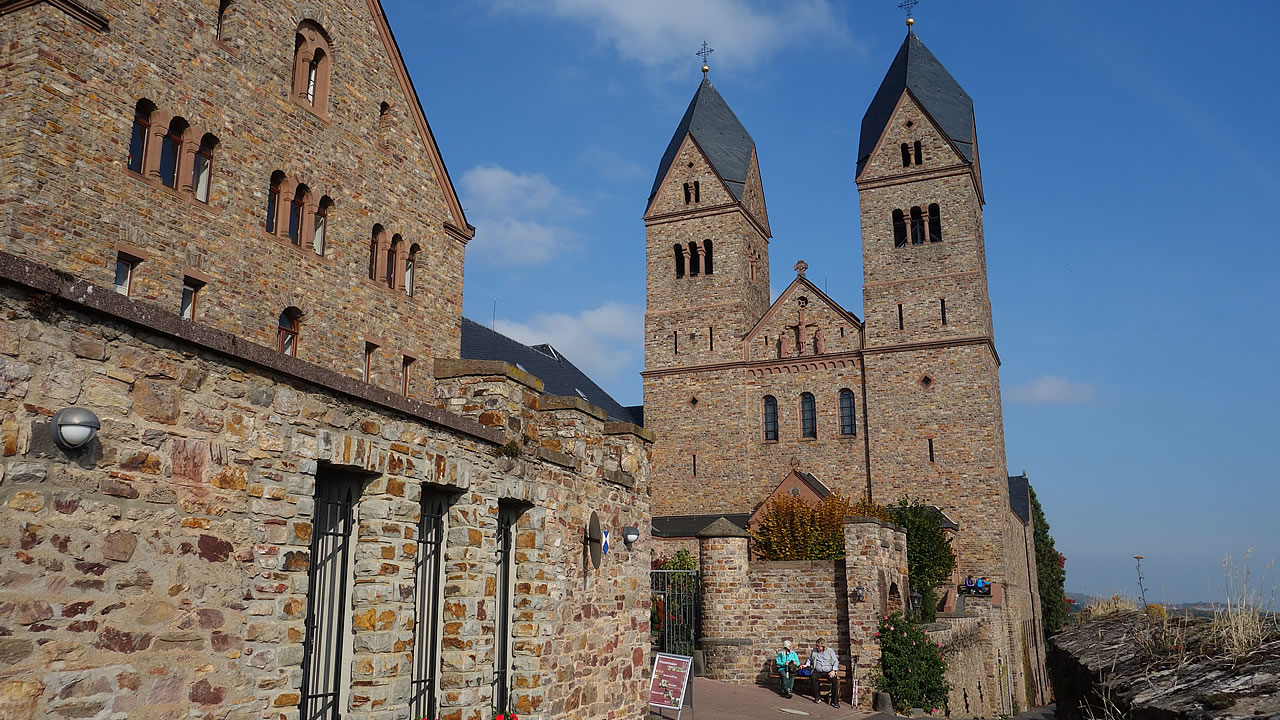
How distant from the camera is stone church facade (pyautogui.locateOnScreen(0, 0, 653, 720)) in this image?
4453 millimetres

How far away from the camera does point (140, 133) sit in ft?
49.6

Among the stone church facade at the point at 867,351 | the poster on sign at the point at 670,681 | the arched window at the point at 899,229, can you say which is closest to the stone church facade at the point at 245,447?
the poster on sign at the point at 670,681

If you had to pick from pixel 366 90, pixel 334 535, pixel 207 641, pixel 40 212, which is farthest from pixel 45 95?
pixel 207 641

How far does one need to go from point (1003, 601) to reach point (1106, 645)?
1192 inches

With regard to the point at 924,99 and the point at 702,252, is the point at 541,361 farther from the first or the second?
the point at 924,99

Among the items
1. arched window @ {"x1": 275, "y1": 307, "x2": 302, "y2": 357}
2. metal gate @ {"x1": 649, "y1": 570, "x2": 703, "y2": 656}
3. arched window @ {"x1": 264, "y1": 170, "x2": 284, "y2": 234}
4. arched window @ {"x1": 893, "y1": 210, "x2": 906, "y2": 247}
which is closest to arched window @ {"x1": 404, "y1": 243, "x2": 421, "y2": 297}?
arched window @ {"x1": 275, "y1": 307, "x2": 302, "y2": 357}

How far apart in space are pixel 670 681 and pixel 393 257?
1161 centimetres

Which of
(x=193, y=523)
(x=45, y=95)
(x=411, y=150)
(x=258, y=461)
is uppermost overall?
(x=411, y=150)

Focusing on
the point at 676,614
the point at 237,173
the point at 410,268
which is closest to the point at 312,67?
the point at 237,173

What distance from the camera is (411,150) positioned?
2208cm

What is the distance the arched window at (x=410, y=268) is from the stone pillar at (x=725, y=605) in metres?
8.27

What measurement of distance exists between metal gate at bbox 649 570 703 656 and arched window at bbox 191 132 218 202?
1120cm

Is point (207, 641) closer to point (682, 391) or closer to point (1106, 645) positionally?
point (1106, 645)

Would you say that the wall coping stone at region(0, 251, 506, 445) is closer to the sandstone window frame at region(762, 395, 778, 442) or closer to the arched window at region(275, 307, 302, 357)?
the arched window at region(275, 307, 302, 357)
